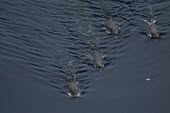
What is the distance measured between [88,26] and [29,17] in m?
2.10

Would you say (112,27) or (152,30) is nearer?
(152,30)

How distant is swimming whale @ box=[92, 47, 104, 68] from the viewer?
16.6 m

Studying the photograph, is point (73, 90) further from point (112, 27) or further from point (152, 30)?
point (152, 30)

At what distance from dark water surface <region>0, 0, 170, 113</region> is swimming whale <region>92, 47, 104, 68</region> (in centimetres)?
14

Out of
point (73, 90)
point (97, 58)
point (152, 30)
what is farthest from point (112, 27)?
point (73, 90)

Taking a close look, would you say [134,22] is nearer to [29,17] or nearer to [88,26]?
[88,26]

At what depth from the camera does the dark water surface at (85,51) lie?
15695 mm

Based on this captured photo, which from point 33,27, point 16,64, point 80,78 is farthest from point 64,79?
point 33,27

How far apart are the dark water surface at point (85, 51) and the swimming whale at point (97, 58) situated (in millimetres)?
142

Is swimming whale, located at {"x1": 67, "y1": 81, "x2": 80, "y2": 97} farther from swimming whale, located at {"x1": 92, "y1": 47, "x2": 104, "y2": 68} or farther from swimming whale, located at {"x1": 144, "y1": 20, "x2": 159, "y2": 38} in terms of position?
swimming whale, located at {"x1": 144, "y1": 20, "x2": 159, "y2": 38}

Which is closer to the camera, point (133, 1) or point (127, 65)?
point (127, 65)

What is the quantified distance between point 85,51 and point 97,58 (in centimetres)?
62

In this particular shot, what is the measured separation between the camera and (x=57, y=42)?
1758cm

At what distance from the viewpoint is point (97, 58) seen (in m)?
16.8
